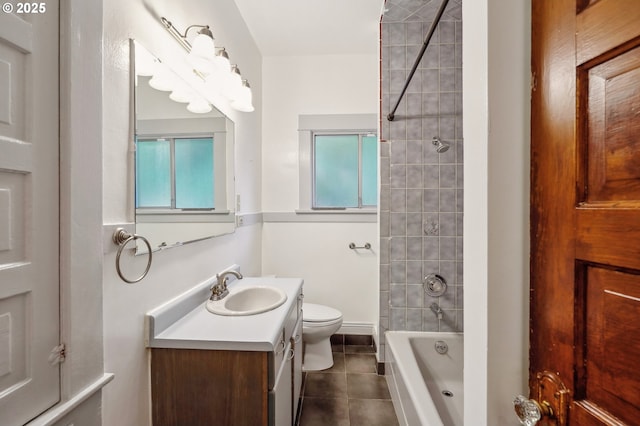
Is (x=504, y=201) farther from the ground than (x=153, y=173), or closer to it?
closer to it

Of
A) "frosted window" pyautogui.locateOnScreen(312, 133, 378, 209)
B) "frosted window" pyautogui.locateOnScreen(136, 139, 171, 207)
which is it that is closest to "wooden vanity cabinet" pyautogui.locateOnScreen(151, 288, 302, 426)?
"frosted window" pyautogui.locateOnScreen(136, 139, 171, 207)

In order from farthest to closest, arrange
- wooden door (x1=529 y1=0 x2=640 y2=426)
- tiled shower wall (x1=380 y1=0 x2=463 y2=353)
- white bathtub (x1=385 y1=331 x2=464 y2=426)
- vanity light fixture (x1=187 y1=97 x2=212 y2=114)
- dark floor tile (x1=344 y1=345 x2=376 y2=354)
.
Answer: dark floor tile (x1=344 y1=345 x2=376 y2=354) → tiled shower wall (x1=380 y1=0 x2=463 y2=353) → white bathtub (x1=385 y1=331 x2=464 y2=426) → vanity light fixture (x1=187 y1=97 x2=212 y2=114) → wooden door (x1=529 y1=0 x2=640 y2=426)

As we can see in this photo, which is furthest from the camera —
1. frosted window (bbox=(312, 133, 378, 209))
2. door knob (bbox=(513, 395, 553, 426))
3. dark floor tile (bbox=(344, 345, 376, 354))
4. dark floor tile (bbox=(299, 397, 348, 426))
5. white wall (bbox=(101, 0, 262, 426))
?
frosted window (bbox=(312, 133, 378, 209))

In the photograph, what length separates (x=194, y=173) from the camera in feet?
4.86

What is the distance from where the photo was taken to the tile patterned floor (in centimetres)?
173

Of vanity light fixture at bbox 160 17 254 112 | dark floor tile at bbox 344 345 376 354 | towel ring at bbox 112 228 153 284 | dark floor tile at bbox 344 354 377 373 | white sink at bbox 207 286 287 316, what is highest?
vanity light fixture at bbox 160 17 254 112

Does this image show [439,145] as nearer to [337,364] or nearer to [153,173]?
[153,173]

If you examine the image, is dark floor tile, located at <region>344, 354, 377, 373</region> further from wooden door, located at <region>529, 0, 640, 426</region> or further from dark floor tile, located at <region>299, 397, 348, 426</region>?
wooden door, located at <region>529, 0, 640, 426</region>

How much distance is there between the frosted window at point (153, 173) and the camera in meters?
1.05

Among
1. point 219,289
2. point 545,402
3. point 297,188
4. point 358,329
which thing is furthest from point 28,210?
point 358,329

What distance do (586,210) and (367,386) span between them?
2.03 metres

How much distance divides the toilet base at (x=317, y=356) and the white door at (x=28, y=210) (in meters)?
1.79

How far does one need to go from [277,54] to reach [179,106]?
5.70 ft

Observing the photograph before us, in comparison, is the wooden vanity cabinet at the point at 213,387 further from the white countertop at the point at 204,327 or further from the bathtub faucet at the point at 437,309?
the bathtub faucet at the point at 437,309
